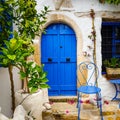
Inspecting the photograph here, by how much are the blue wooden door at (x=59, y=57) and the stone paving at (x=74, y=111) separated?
40 cm

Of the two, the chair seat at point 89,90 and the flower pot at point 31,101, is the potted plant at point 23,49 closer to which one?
the flower pot at point 31,101

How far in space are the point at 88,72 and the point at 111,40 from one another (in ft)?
3.64

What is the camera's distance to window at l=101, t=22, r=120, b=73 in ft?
23.7

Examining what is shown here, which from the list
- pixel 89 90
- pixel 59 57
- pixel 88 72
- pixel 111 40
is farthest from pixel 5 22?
pixel 111 40

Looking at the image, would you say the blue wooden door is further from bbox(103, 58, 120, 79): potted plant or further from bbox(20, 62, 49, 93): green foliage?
bbox(20, 62, 49, 93): green foliage

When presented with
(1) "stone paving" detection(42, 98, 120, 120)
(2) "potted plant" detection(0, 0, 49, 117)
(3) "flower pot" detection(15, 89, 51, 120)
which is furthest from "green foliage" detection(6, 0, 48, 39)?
(1) "stone paving" detection(42, 98, 120, 120)

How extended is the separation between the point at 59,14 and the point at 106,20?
1260mm

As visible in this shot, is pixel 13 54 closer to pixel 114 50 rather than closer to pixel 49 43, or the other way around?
pixel 49 43

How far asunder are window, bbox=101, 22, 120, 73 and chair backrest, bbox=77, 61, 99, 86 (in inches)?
17.3

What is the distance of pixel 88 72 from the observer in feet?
22.7

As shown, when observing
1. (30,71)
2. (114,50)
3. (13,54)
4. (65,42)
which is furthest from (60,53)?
(13,54)

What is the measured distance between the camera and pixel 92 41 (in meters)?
6.88

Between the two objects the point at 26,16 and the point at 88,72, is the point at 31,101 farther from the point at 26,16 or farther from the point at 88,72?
the point at 88,72

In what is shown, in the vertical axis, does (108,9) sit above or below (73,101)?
above
